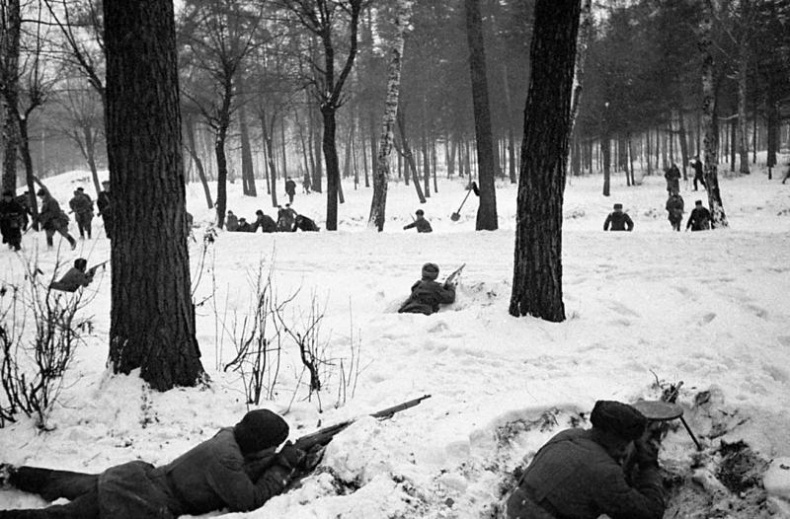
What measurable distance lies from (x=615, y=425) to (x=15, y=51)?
1531cm

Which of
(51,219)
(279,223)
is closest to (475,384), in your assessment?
(51,219)

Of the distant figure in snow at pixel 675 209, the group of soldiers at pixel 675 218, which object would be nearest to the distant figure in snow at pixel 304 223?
the group of soldiers at pixel 675 218

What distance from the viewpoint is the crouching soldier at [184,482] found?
3041mm

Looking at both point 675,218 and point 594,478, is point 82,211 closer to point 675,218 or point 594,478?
point 594,478

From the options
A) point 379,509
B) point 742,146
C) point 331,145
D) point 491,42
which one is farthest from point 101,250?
point 742,146

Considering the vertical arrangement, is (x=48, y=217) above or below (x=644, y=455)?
above

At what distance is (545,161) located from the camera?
558cm

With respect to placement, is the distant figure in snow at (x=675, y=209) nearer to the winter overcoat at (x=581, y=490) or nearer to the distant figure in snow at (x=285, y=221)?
the distant figure in snow at (x=285, y=221)

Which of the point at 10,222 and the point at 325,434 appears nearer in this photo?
the point at 325,434

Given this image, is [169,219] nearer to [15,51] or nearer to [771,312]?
[771,312]

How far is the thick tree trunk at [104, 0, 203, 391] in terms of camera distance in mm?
4121

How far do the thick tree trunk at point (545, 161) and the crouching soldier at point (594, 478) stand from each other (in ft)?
8.81

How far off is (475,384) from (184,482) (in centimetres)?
254

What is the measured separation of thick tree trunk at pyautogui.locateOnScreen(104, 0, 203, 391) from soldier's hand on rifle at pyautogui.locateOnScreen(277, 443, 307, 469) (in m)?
1.36
